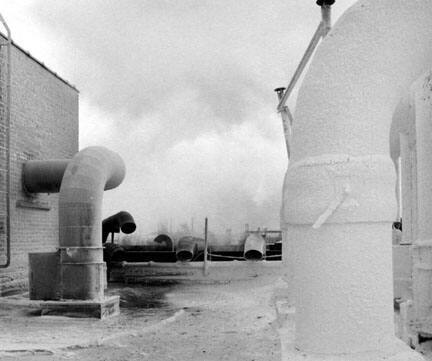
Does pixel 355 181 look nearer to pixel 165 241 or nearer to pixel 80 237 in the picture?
pixel 80 237

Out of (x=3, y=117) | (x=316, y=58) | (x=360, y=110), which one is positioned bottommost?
(x=360, y=110)

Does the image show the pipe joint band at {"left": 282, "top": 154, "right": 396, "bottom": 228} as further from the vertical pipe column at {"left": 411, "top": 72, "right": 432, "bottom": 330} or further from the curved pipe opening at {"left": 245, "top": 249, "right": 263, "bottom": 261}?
the curved pipe opening at {"left": 245, "top": 249, "right": 263, "bottom": 261}

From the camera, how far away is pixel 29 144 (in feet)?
34.3

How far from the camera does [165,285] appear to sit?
11688 millimetres

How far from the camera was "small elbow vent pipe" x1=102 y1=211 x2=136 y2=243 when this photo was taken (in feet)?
42.1

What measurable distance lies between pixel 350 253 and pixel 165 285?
9.98 metres

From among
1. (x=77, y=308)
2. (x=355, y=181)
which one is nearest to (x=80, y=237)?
(x=77, y=308)

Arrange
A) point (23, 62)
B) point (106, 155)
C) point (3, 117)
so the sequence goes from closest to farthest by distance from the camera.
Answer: point (106, 155) → point (3, 117) → point (23, 62)

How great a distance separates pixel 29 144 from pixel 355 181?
9.46 m

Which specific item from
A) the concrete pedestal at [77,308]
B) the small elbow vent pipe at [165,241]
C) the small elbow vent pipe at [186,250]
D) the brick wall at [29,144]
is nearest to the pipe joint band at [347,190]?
the concrete pedestal at [77,308]

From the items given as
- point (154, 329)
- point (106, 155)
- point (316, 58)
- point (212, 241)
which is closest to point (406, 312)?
point (316, 58)

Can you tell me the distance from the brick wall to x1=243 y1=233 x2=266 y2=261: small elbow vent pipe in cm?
451

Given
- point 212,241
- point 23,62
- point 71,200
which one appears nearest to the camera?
point 71,200

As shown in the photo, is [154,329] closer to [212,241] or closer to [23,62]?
[23,62]
